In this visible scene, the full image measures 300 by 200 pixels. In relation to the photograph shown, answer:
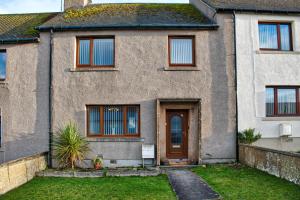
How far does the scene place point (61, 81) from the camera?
13102mm

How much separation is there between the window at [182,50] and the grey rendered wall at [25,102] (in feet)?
18.3

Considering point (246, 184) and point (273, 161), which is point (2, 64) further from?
point (273, 161)

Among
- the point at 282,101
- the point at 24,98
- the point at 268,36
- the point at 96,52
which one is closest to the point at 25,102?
the point at 24,98

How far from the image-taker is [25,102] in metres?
13.2

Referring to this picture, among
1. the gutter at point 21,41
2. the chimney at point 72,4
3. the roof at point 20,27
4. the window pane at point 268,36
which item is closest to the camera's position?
the gutter at point 21,41

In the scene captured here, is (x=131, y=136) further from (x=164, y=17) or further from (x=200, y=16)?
(x=200, y=16)

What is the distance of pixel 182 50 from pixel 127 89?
3.05 meters

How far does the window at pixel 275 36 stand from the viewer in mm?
13695

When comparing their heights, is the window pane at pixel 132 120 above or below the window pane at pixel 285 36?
A: below

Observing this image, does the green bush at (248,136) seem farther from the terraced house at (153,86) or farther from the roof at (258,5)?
the roof at (258,5)

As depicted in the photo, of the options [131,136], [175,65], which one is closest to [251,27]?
[175,65]

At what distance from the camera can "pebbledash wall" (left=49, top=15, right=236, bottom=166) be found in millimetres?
12836

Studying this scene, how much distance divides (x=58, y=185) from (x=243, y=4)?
1116 centimetres

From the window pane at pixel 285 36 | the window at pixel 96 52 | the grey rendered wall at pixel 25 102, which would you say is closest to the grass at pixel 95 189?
the grey rendered wall at pixel 25 102
